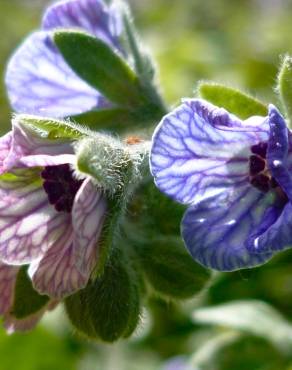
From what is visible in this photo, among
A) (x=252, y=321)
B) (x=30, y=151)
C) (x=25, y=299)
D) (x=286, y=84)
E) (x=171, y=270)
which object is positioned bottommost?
(x=252, y=321)

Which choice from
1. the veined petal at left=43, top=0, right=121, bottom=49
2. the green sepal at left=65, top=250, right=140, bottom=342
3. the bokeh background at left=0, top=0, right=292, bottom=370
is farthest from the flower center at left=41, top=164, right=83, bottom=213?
the veined petal at left=43, top=0, right=121, bottom=49

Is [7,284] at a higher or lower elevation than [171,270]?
higher

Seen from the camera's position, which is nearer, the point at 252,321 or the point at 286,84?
the point at 286,84

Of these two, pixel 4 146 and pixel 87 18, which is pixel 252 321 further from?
pixel 4 146

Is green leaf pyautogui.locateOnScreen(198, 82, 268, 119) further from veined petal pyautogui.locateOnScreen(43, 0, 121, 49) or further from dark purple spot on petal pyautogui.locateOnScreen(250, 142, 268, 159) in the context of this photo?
veined petal pyautogui.locateOnScreen(43, 0, 121, 49)

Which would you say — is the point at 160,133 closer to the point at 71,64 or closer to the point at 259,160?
the point at 259,160

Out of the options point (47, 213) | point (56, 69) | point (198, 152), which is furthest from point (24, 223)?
point (56, 69)

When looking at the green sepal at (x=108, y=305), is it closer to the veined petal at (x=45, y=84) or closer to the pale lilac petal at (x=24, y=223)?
the pale lilac petal at (x=24, y=223)

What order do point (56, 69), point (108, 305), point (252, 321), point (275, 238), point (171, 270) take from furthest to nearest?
point (252, 321) → point (56, 69) → point (171, 270) → point (108, 305) → point (275, 238)
